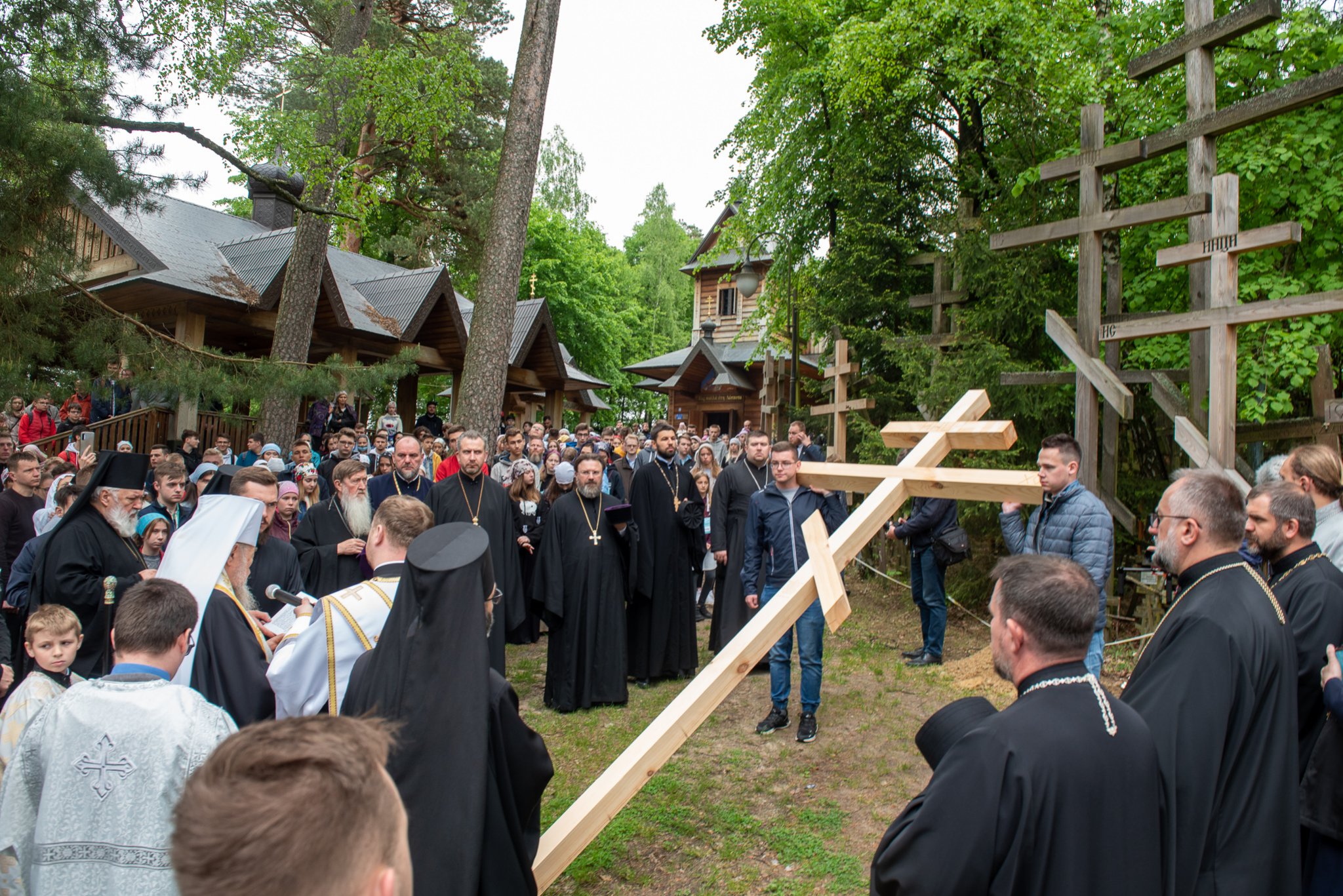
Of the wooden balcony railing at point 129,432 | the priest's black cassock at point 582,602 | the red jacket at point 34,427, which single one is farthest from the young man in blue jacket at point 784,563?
the red jacket at point 34,427

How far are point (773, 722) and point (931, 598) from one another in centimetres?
241

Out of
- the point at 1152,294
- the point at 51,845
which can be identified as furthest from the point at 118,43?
the point at 1152,294

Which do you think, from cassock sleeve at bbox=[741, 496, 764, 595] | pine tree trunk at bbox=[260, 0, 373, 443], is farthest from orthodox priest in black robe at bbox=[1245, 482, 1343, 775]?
pine tree trunk at bbox=[260, 0, 373, 443]

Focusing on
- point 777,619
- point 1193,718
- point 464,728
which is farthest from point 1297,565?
point 464,728

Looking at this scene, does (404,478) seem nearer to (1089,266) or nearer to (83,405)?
(1089,266)

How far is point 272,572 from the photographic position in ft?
15.0

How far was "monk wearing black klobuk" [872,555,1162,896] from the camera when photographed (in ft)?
5.87

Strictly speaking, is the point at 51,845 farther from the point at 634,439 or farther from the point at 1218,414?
the point at 634,439

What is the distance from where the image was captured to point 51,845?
221 cm

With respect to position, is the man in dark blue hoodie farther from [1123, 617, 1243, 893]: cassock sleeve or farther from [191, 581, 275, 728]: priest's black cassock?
[191, 581, 275, 728]: priest's black cassock

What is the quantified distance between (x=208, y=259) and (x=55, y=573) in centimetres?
1209

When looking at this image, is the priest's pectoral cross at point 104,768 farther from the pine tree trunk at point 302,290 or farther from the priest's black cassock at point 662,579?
the pine tree trunk at point 302,290

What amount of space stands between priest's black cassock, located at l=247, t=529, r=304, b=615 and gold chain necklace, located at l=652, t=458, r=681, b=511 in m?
3.52

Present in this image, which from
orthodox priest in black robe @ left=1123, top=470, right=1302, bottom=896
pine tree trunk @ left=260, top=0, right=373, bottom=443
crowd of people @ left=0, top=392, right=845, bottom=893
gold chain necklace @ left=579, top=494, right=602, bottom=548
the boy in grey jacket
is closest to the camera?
crowd of people @ left=0, top=392, right=845, bottom=893
